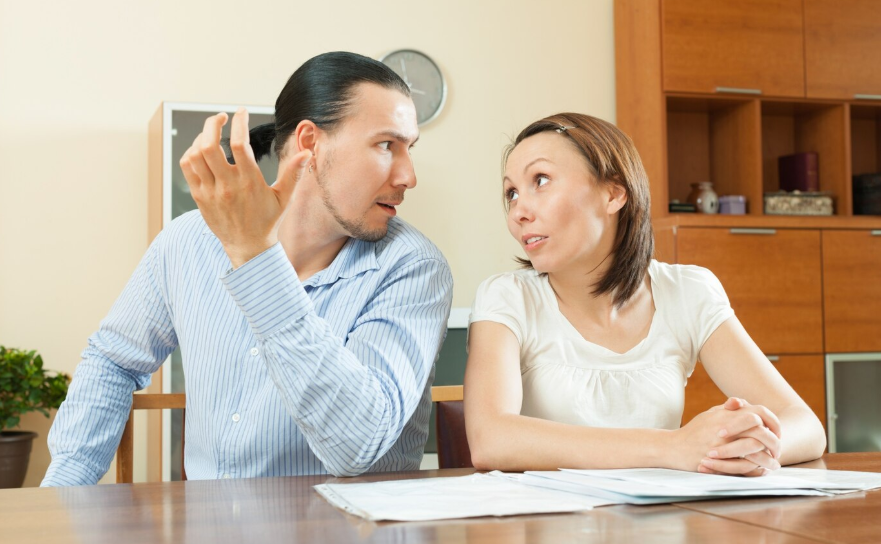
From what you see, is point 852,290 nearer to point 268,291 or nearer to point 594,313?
point 594,313

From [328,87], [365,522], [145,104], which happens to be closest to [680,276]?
[328,87]

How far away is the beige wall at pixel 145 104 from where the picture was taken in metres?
3.32

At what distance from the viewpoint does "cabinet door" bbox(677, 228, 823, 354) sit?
3.47 m

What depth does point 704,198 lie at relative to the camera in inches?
144

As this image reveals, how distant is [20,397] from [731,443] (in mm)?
2749

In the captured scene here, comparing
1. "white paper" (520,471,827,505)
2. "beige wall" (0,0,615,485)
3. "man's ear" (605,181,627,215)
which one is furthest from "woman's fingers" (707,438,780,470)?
"beige wall" (0,0,615,485)

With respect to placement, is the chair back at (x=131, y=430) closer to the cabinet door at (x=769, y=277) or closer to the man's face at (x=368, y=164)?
the man's face at (x=368, y=164)

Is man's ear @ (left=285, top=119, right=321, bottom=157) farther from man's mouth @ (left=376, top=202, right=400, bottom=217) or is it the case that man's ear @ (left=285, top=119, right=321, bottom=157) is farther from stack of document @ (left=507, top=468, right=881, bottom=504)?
stack of document @ (left=507, top=468, right=881, bottom=504)

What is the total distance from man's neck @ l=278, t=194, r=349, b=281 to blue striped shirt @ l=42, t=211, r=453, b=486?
7cm

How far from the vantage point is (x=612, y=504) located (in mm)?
833

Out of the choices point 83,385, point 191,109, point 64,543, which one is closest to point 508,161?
point 83,385

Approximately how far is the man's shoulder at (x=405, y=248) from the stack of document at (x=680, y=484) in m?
0.51

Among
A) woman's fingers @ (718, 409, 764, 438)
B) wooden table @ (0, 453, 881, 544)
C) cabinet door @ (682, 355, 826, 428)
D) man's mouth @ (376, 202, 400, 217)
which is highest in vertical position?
man's mouth @ (376, 202, 400, 217)

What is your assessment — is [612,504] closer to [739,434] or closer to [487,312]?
[739,434]
